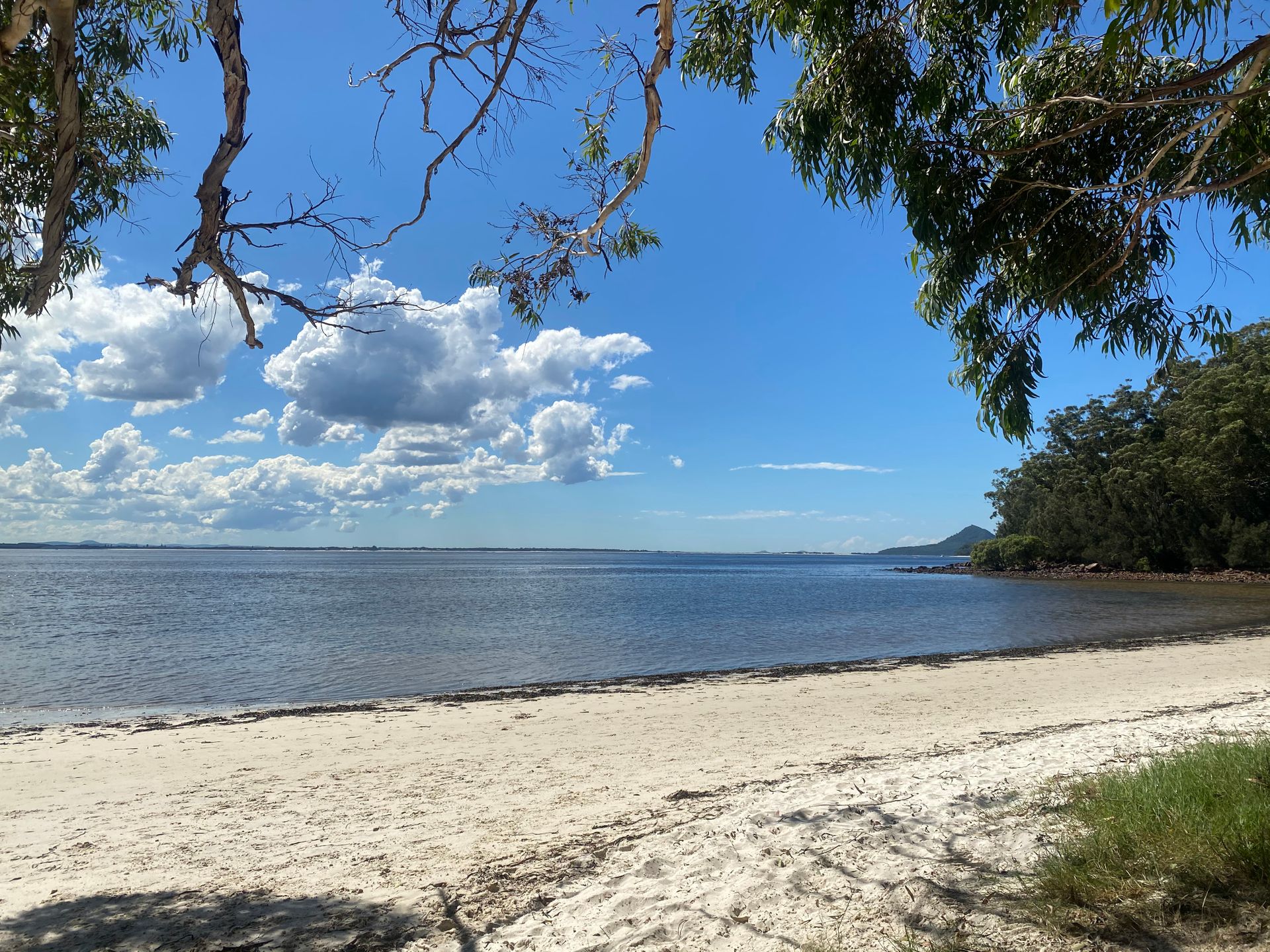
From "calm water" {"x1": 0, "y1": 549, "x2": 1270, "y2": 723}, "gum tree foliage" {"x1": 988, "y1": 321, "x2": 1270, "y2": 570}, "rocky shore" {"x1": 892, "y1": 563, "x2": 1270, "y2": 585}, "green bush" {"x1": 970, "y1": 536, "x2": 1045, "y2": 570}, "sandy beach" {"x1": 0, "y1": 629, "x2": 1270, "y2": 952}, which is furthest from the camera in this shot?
"green bush" {"x1": 970, "y1": 536, "x2": 1045, "y2": 570}

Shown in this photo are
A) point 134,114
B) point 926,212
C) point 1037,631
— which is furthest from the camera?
point 1037,631

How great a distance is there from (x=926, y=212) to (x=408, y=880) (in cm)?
560

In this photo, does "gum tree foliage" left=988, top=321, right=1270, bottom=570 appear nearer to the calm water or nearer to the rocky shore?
the rocky shore

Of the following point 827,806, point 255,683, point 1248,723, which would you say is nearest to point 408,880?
point 827,806

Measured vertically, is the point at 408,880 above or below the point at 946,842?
below

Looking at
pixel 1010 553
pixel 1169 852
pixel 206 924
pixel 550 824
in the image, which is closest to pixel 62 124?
pixel 206 924

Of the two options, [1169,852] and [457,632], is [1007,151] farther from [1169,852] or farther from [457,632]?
[457,632]

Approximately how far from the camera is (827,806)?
501 cm

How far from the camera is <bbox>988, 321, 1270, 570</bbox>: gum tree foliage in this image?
48031mm

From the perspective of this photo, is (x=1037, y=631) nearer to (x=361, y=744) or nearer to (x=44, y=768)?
(x=361, y=744)

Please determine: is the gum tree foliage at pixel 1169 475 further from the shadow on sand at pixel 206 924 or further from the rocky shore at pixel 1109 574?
the shadow on sand at pixel 206 924

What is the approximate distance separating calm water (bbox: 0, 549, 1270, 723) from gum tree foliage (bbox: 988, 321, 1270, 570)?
23.0ft

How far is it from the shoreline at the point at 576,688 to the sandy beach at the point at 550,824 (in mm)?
452

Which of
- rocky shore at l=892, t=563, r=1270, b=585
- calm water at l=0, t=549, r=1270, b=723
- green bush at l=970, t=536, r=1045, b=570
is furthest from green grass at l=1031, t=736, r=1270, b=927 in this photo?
green bush at l=970, t=536, r=1045, b=570
